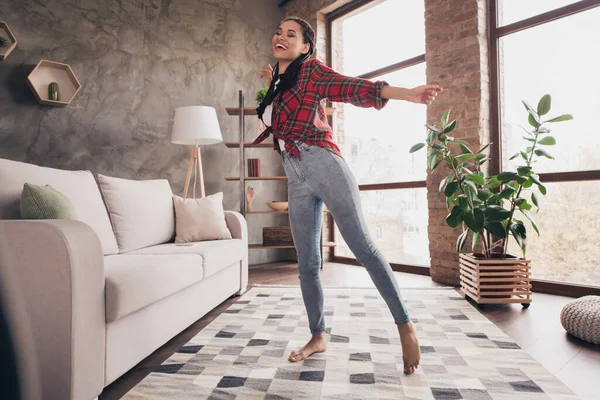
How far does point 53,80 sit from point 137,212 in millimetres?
1640

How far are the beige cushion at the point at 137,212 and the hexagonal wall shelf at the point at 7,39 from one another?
148 cm

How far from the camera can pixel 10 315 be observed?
1.24 m

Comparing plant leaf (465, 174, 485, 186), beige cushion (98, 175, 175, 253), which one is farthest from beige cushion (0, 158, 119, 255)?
plant leaf (465, 174, 485, 186)

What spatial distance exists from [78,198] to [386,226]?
3.03 metres

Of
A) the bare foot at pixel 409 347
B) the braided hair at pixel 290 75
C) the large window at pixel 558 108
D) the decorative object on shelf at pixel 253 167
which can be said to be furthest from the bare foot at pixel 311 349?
the decorative object on shelf at pixel 253 167

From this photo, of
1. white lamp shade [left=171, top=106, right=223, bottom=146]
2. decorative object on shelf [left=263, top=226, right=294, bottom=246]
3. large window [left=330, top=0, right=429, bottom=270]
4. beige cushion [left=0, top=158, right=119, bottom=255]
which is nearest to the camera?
beige cushion [left=0, top=158, right=119, bottom=255]

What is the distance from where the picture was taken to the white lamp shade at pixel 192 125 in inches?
141

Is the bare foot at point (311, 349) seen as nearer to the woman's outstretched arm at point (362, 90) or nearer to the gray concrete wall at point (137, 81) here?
the woman's outstretched arm at point (362, 90)

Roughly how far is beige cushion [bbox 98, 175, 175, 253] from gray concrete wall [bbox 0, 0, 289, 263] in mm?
1069

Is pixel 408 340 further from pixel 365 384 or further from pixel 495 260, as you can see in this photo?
pixel 495 260

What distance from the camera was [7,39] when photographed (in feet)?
9.98

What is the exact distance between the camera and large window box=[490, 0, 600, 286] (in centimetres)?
283

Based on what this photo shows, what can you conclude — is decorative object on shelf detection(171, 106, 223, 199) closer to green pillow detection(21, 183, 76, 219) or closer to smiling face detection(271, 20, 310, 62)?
green pillow detection(21, 183, 76, 219)

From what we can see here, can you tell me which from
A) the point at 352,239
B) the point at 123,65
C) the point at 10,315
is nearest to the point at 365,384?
the point at 352,239
